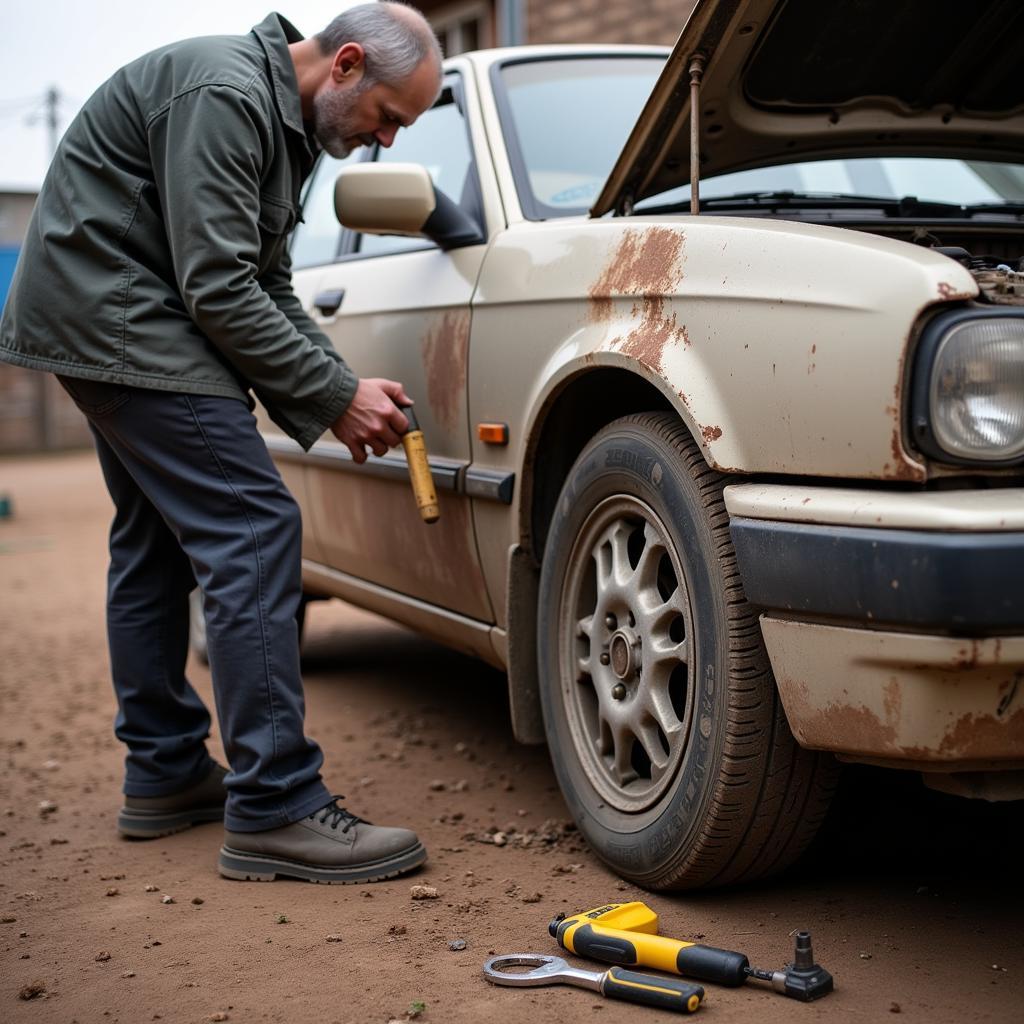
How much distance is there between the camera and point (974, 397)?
1.99m

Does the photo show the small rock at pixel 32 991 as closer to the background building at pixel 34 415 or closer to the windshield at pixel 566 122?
the windshield at pixel 566 122

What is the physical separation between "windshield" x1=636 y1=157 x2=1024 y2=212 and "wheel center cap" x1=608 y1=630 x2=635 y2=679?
120 cm

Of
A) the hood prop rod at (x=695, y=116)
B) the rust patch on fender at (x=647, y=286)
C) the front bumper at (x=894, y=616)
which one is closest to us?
the front bumper at (x=894, y=616)

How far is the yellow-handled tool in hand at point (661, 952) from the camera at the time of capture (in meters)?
2.17

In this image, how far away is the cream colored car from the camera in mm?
2008

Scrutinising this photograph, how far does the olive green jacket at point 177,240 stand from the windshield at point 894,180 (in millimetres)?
1124

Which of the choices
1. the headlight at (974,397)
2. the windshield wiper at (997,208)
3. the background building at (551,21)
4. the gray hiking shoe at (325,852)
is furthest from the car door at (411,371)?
the background building at (551,21)

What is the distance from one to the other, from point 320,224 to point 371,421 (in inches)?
67.4

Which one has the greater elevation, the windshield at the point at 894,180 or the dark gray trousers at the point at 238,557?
the windshield at the point at 894,180

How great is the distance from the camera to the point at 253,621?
2.95 metres

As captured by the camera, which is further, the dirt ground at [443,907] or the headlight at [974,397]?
the dirt ground at [443,907]

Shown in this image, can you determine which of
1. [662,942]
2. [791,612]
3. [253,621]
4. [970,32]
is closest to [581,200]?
[970,32]

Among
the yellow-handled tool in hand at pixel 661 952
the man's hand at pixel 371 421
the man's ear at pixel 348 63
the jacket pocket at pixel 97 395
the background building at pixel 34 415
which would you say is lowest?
the background building at pixel 34 415

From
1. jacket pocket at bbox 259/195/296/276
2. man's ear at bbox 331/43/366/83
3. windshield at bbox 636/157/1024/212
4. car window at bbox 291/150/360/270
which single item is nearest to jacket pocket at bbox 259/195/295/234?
jacket pocket at bbox 259/195/296/276
